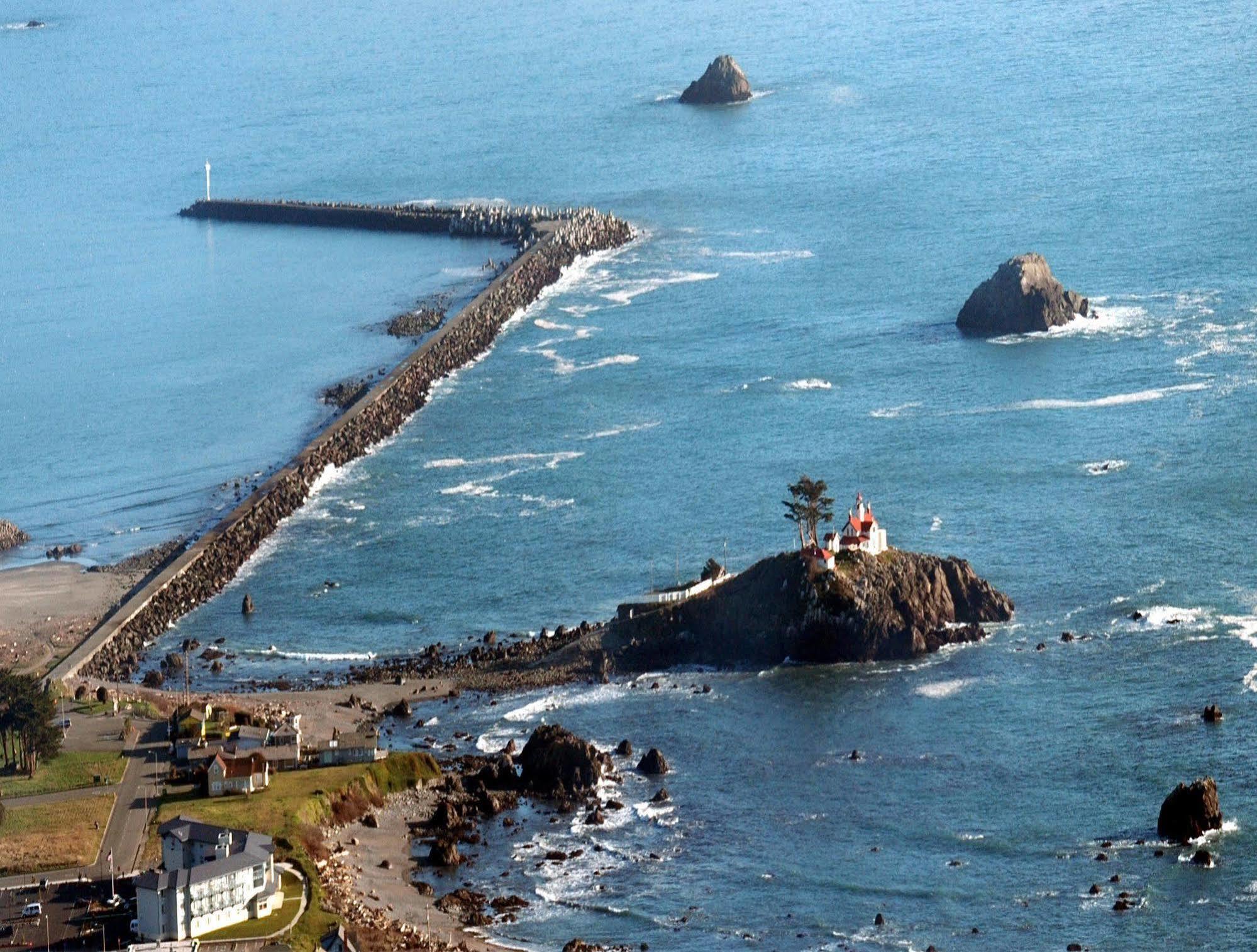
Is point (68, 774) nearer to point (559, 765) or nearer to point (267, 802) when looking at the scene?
point (267, 802)

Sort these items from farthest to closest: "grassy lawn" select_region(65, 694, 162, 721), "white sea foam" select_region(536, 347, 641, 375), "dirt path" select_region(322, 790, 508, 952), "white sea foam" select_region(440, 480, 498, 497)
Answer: "white sea foam" select_region(536, 347, 641, 375), "white sea foam" select_region(440, 480, 498, 497), "grassy lawn" select_region(65, 694, 162, 721), "dirt path" select_region(322, 790, 508, 952)

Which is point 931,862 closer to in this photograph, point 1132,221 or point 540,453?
point 540,453

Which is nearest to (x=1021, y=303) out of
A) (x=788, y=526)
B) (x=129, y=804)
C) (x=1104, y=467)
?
(x=1104, y=467)

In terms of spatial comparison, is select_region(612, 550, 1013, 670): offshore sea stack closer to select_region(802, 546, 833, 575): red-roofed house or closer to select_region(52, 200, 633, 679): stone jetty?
select_region(802, 546, 833, 575): red-roofed house

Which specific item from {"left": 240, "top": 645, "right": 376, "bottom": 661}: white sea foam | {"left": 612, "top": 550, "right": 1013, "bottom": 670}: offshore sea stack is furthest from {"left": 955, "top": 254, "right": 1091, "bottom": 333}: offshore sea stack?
{"left": 240, "top": 645, "right": 376, "bottom": 661}: white sea foam

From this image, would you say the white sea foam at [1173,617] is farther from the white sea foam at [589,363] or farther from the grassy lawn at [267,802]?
the white sea foam at [589,363]

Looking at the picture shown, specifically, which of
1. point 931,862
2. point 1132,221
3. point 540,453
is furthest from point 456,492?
point 1132,221
